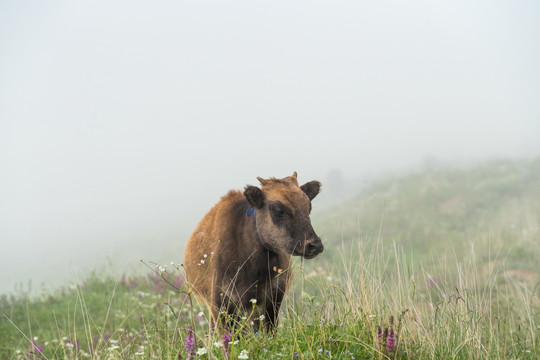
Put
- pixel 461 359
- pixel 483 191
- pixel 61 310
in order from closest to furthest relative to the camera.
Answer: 1. pixel 461 359
2. pixel 61 310
3. pixel 483 191

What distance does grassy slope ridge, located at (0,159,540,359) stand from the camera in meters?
4.65

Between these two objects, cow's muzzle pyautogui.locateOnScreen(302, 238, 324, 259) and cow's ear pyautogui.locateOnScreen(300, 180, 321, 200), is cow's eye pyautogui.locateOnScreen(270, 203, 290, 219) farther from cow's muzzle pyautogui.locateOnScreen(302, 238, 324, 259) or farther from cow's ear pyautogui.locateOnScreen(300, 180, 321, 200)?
cow's ear pyautogui.locateOnScreen(300, 180, 321, 200)

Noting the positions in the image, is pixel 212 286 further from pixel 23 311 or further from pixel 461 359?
pixel 23 311

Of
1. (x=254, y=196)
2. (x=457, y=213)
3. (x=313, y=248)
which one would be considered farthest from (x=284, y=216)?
(x=457, y=213)

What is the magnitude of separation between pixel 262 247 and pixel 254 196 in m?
0.70

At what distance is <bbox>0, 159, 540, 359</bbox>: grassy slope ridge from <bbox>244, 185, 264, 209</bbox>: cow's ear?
1.11 metres

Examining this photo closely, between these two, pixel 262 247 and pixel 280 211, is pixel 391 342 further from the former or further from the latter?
pixel 262 247

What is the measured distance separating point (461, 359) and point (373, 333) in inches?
44.0

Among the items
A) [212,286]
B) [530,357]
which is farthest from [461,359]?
[212,286]

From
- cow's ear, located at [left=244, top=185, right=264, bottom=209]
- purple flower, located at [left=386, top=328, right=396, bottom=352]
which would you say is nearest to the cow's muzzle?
cow's ear, located at [left=244, top=185, right=264, bottom=209]

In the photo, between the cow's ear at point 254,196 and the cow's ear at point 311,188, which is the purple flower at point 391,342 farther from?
the cow's ear at point 311,188

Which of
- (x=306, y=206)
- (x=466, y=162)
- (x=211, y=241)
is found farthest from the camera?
(x=466, y=162)

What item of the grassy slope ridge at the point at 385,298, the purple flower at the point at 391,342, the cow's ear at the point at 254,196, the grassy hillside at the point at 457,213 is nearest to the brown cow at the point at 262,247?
the cow's ear at the point at 254,196

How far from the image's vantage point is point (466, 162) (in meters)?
40.6
